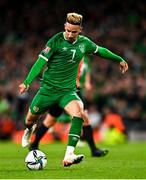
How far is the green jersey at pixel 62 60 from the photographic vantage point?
10711 millimetres

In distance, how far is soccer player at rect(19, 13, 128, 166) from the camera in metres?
10.6

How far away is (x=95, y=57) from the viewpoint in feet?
82.3

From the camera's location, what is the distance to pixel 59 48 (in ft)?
35.2

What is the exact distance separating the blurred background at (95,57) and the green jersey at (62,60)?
10.8 metres

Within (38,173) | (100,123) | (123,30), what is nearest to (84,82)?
(38,173)

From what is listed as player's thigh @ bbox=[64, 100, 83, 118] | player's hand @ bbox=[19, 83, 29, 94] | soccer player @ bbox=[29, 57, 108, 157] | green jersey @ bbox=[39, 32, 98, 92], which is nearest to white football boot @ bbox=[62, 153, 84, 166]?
player's thigh @ bbox=[64, 100, 83, 118]

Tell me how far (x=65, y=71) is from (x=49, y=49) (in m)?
0.46

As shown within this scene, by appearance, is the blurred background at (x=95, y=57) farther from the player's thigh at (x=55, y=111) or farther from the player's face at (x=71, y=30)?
the player's face at (x=71, y=30)

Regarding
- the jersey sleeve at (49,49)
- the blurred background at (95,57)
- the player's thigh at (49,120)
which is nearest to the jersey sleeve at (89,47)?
the jersey sleeve at (49,49)

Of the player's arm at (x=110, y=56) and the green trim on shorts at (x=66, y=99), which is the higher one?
the player's arm at (x=110, y=56)

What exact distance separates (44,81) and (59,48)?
2.13 feet

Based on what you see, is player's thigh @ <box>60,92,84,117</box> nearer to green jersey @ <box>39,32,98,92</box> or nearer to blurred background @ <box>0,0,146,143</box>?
green jersey @ <box>39,32,98,92</box>

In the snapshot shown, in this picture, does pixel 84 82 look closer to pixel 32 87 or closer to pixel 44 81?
pixel 44 81

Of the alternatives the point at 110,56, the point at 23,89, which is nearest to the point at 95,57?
the point at 110,56
